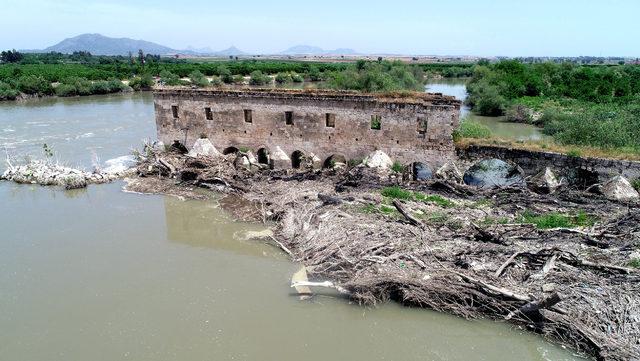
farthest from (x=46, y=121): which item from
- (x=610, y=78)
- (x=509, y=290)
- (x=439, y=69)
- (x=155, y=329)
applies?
(x=439, y=69)

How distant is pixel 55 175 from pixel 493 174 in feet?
57.9

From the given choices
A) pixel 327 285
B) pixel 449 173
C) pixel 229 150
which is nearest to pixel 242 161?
pixel 229 150

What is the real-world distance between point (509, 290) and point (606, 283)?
2.06 metres

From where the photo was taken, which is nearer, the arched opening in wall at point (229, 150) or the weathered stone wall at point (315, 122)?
the weathered stone wall at point (315, 122)

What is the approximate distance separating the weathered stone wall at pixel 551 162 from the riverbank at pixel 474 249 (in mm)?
1281

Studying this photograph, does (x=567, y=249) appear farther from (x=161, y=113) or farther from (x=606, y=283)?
(x=161, y=113)

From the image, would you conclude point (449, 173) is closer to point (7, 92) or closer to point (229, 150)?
point (229, 150)

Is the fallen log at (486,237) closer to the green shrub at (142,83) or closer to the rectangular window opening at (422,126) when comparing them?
the rectangular window opening at (422,126)

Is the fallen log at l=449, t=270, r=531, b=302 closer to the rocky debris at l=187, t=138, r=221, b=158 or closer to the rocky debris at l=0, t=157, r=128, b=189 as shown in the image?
the rocky debris at l=187, t=138, r=221, b=158

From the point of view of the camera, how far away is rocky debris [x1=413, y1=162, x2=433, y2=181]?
17500 mm

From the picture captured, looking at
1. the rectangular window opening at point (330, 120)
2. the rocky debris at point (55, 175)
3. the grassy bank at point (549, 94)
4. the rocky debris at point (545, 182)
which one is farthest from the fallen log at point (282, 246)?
the grassy bank at point (549, 94)

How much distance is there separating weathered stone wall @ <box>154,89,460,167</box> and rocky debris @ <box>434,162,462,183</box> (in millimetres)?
350

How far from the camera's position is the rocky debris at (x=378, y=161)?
688 inches

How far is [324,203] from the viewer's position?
14375 millimetres
